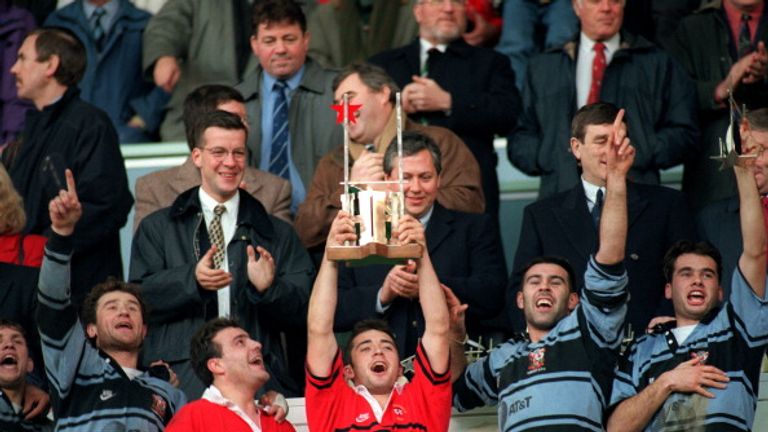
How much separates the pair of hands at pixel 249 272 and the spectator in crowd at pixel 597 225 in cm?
129

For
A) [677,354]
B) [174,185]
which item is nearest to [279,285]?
[174,185]

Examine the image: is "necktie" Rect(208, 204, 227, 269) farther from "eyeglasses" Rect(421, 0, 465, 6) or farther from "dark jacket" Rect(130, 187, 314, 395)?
"eyeglasses" Rect(421, 0, 465, 6)

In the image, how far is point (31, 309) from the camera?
11898 millimetres

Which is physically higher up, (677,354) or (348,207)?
(348,207)

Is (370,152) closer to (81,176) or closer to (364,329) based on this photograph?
(364,329)

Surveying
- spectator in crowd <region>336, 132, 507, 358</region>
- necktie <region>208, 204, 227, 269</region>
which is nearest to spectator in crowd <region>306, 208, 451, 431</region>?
spectator in crowd <region>336, 132, 507, 358</region>

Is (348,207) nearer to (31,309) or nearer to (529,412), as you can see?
(529,412)

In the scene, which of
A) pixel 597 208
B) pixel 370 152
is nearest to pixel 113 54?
pixel 370 152

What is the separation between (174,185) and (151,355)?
129 cm

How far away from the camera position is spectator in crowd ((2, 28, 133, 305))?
12.5m

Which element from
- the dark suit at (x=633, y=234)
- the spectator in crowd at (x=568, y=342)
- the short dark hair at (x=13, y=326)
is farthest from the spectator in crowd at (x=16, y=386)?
the dark suit at (x=633, y=234)

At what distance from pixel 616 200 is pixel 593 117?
1.51 m

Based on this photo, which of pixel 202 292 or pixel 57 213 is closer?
pixel 57 213

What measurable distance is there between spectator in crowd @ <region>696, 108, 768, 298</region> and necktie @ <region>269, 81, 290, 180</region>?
8.23 ft
